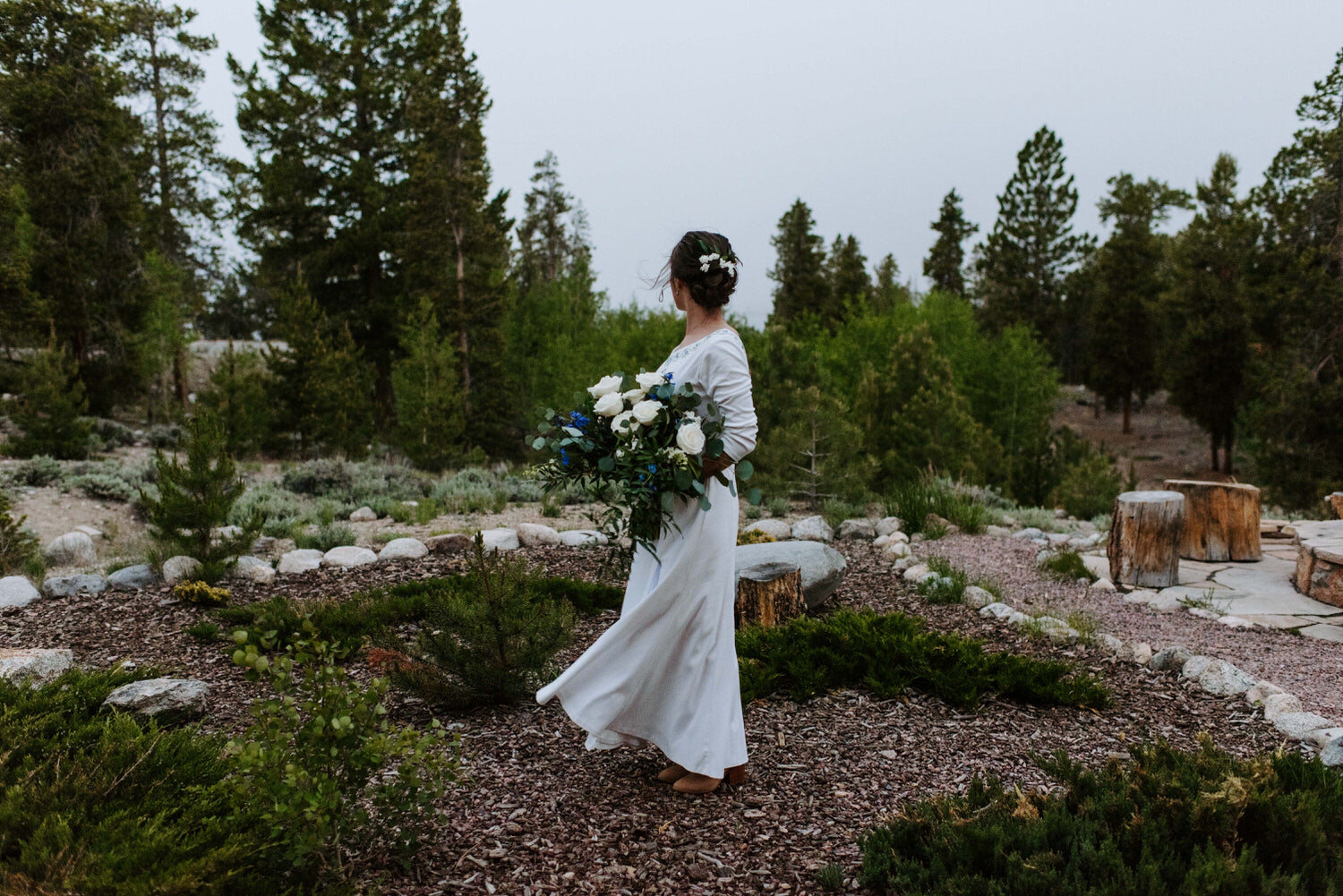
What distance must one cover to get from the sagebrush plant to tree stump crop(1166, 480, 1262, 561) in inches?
285

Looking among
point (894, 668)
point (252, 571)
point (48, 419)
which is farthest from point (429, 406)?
point (894, 668)

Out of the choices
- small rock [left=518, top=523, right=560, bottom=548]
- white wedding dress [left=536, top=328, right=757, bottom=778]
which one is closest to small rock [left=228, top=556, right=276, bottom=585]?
small rock [left=518, top=523, right=560, bottom=548]

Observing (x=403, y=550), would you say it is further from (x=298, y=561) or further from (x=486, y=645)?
(x=486, y=645)

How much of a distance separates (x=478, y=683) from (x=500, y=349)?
15408 millimetres

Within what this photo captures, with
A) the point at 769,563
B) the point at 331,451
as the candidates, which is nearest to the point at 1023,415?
the point at 331,451

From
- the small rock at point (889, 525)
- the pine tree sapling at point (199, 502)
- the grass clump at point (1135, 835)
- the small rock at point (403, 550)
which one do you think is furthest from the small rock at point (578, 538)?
the grass clump at point (1135, 835)

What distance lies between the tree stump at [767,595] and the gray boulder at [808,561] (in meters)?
0.14

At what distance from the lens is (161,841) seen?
2135mm

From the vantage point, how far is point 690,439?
2.75 m

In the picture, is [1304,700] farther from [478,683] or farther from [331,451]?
[331,451]

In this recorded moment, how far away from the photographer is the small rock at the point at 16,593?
18.6 ft

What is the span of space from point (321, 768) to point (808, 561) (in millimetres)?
4003

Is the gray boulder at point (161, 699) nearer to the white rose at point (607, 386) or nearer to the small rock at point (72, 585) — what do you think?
the white rose at point (607, 386)

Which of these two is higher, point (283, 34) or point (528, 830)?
point (283, 34)
